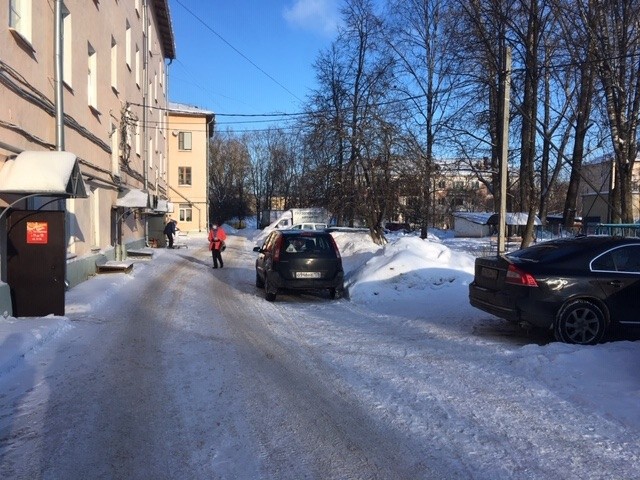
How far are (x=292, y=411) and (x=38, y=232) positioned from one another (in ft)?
19.7

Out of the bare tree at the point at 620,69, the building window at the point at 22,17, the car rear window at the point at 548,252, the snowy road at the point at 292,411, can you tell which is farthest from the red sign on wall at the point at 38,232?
the bare tree at the point at 620,69

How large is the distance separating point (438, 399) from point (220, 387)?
2.11m

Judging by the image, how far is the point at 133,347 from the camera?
300 inches

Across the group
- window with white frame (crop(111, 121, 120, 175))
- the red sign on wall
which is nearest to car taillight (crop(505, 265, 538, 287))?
the red sign on wall

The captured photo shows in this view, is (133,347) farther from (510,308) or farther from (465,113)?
(465,113)

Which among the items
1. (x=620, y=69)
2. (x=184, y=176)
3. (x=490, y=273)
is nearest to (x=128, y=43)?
(x=620, y=69)

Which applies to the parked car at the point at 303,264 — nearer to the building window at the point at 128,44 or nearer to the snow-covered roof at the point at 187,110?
the building window at the point at 128,44

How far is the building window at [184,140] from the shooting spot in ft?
156

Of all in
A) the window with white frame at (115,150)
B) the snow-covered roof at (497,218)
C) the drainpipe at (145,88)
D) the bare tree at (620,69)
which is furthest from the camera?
the snow-covered roof at (497,218)

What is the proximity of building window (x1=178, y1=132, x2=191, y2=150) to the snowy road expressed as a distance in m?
40.6

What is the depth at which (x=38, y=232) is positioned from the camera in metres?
9.07

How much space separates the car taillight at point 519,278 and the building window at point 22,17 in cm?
877

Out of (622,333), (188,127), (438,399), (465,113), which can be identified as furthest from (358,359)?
(188,127)

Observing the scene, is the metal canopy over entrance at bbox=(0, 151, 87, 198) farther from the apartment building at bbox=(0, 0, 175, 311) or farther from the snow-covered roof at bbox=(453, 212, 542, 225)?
the snow-covered roof at bbox=(453, 212, 542, 225)
